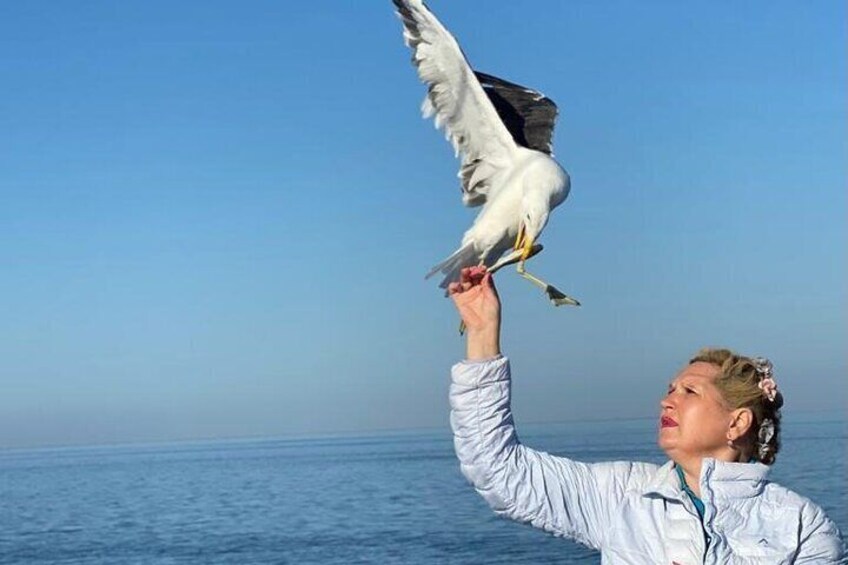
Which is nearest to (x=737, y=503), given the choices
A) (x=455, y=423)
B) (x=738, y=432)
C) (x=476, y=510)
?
(x=738, y=432)

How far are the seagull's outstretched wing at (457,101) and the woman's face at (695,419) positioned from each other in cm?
262

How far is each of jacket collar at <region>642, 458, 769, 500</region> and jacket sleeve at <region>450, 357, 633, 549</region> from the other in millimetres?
75

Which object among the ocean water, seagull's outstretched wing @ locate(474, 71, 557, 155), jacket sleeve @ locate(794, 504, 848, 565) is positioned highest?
seagull's outstretched wing @ locate(474, 71, 557, 155)

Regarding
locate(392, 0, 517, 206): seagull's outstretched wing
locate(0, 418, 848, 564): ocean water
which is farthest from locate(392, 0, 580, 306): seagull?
locate(0, 418, 848, 564): ocean water

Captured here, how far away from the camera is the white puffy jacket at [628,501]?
99.3 inches

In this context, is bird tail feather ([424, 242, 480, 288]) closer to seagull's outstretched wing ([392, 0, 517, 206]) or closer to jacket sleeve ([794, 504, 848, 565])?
seagull's outstretched wing ([392, 0, 517, 206])

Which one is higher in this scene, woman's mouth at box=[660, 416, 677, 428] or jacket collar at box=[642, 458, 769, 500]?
woman's mouth at box=[660, 416, 677, 428]

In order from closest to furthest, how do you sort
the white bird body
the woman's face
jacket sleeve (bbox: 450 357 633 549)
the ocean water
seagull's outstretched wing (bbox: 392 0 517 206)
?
jacket sleeve (bbox: 450 357 633 549), the woman's face, the white bird body, seagull's outstretched wing (bbox: 392 0 517 206), the ocean water

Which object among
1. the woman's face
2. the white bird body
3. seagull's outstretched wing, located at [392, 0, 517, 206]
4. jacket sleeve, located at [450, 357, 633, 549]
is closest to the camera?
jacket sleeve, located at [450, 357, 633, 549]

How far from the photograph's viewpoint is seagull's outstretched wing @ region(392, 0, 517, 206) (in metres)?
5.32

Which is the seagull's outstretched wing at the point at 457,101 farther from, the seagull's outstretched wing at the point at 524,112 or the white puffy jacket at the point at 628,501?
the white puffy jacket at the point at 628,501

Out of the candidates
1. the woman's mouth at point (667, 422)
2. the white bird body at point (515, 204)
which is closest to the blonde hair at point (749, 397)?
the woman's mouth at point (667, 422)

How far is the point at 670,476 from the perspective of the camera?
263 centimetres

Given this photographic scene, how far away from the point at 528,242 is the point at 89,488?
42.2 metres
